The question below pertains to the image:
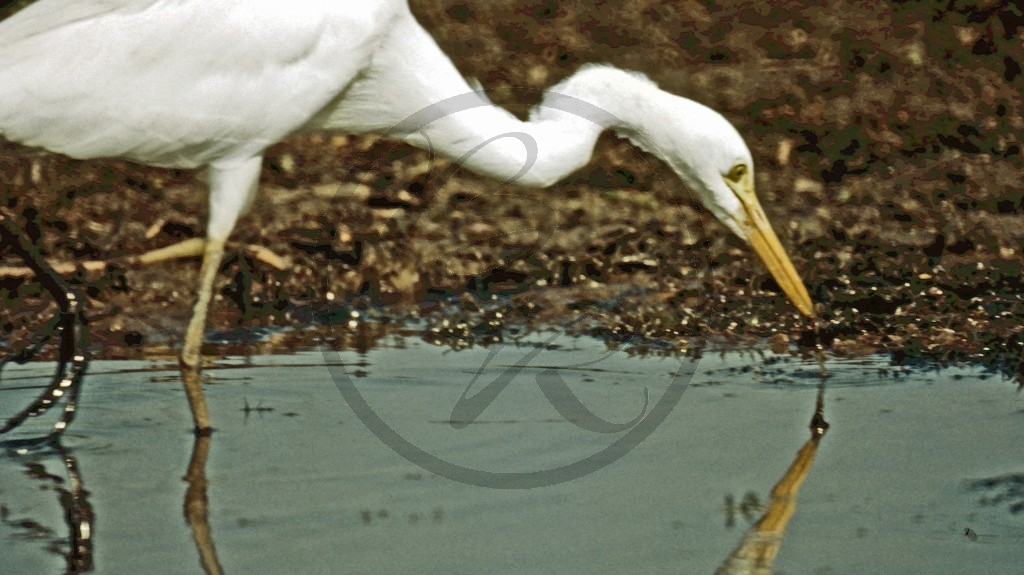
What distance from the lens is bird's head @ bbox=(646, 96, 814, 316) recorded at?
Answer: 21.5ft

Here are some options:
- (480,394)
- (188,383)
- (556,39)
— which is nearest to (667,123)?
(480,394)

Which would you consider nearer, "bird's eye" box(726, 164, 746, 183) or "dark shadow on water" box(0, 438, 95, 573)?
"dark shadow on water" box(0, 438, 95, 573)

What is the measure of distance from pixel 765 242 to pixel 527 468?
1.82 m

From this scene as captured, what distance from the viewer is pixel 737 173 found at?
6672 millimetres

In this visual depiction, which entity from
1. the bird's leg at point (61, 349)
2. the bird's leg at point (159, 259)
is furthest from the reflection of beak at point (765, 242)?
the bird's leg at point (61, 349)

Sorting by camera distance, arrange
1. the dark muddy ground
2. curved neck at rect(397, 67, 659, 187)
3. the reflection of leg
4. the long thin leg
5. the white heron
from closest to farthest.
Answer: the reflection of leg
the white heron
the long thin leg
curved neck at rect(397, 67, 659, 187)
the dark muddy ground

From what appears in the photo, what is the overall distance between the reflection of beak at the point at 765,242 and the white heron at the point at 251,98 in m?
0.01

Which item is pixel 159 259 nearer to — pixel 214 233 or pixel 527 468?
pixel 214 233

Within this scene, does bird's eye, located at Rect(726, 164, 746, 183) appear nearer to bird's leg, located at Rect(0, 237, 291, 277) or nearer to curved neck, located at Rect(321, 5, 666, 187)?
curved neck, located at Rect(321, 5, 666, 187)

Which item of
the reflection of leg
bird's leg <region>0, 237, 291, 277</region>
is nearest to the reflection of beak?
bird's leg <region>0, 237, 291, 277</region>

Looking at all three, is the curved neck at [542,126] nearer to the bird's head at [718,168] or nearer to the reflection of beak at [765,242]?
the bird's head at [718,168]

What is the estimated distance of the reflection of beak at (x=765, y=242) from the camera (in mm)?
6742

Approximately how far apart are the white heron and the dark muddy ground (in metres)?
0.47

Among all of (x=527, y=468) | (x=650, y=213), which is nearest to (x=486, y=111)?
(x=527, y=468)
